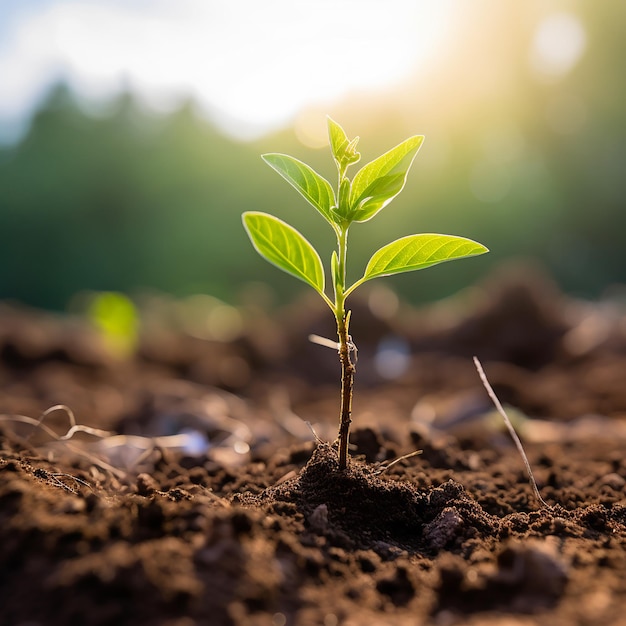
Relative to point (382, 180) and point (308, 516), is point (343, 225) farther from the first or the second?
point (308, 516)

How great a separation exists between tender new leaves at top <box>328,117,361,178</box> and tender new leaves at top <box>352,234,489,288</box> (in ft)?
0.74

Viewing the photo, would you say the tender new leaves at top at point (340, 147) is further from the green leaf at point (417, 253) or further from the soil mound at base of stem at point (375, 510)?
the soil mound at base of stem at point (375, 510)

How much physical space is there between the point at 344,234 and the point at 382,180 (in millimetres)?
155

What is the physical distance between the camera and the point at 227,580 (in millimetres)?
1029

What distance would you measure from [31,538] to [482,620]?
829 millimetres

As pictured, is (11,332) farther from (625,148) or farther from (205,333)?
(625,148)

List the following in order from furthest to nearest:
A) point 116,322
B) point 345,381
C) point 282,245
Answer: point 116,322, point 345,381, point 282,245

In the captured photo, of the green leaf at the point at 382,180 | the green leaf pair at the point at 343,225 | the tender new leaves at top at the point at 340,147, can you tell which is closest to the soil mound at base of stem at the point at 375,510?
the green leaf pair at the point at 343,225

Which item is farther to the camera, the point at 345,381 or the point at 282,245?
the point at 345,381

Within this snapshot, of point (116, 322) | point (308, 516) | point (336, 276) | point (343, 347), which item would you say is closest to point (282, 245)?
point (336, 276)

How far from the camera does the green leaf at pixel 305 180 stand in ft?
4.50

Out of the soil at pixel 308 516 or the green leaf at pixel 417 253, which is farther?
the green leaf at pixel 417 253

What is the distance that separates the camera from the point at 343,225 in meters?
1.40

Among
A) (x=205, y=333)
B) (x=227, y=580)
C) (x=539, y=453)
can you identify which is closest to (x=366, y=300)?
(x=205, y=333)
